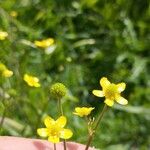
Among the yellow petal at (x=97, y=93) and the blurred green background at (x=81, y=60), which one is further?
the blurred green background at (x=81, y=60)

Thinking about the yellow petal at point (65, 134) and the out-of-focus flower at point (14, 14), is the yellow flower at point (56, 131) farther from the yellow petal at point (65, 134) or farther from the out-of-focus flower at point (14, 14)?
the out-of-focus flower at point (14, 14)

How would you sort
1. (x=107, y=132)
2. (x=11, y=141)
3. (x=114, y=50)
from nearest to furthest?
(x=11, y=141)
(x=107, y=132)
(x=114, y=50)

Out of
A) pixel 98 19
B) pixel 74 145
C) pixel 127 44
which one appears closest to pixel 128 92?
pixel 127 44

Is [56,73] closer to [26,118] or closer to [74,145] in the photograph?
[26,118]

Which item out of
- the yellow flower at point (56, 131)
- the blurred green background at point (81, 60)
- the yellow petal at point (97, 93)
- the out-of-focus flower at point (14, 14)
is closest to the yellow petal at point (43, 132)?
the yellow flower at point (56, 131)

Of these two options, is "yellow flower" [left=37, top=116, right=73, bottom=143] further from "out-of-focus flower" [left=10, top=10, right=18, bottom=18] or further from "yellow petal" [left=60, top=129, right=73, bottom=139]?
"out-of-focus flower" [left=10, top=10, right=18, bottom=18]

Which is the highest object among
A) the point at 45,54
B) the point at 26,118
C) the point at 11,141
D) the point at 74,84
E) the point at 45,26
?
the point at 45,26

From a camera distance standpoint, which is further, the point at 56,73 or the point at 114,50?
the point at 114,50

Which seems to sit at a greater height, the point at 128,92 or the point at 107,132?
Result: the point at 128,92
